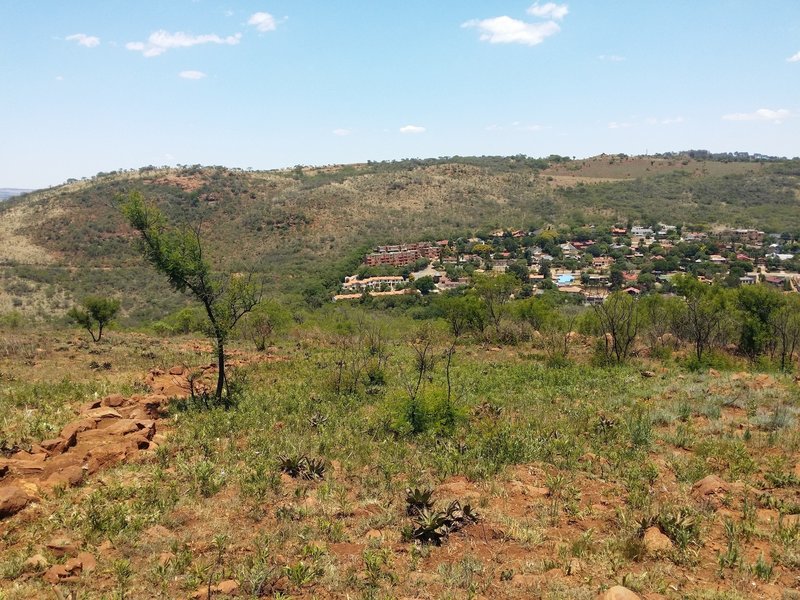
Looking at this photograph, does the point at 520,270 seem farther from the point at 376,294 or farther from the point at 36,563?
the point at 36,563

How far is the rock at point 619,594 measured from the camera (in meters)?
4.58

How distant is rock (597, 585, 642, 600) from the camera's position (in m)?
4.58

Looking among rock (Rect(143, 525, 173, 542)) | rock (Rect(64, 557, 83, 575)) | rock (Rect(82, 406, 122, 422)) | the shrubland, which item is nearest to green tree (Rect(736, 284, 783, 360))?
the shrubland

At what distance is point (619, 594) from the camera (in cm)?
461

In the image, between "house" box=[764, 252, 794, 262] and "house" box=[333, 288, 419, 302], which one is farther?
"house" box=[764, 252, 794, 262]

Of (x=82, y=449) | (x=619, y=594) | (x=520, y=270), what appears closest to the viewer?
(x=619, y=594)

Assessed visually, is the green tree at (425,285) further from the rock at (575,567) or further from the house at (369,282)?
the rock at (575,567)

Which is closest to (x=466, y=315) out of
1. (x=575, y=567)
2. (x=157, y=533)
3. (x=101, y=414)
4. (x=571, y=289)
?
(x=101, y=414)

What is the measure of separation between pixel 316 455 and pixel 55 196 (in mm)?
89591

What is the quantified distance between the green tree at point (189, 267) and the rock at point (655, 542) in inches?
400

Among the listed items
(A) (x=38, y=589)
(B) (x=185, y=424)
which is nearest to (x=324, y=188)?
(B) (x=185, y=424)

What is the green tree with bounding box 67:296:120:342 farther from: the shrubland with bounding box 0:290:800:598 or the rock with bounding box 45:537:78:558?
the rock with bounding box 45:537:78:558

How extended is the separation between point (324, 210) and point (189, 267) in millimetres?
70244

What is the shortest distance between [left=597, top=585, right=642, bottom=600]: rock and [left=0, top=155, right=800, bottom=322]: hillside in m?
40.2
